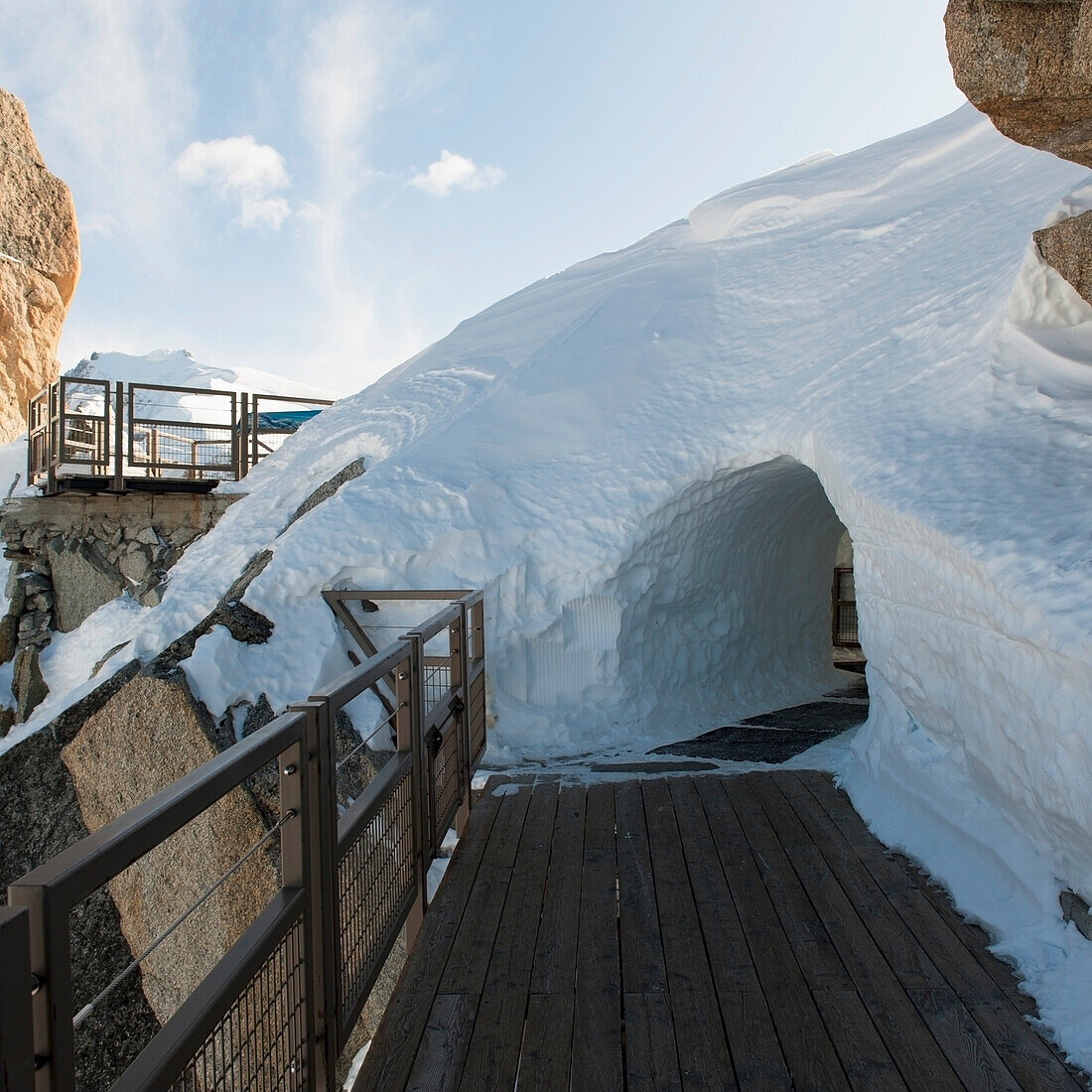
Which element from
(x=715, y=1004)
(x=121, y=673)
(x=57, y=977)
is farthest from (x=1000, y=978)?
(x=121, y=673)

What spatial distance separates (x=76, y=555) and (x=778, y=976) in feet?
45.8

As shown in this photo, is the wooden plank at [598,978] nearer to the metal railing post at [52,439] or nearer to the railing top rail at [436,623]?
the railing top rail at [436,623]

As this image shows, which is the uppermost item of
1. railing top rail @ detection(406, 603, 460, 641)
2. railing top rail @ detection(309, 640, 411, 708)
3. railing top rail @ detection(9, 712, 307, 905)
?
railing top rail @ detection(406, 603, 460, 641)

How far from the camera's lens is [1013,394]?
4.49 metres

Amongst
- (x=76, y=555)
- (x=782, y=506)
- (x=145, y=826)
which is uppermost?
(x=782, y=506)

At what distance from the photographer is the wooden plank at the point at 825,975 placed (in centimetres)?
236

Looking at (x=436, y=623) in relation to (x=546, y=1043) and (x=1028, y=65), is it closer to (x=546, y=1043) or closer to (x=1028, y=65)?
(x=546, y=1043)

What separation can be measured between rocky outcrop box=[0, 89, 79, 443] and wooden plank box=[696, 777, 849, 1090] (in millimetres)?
26363

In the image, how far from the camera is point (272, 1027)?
71.7 inches

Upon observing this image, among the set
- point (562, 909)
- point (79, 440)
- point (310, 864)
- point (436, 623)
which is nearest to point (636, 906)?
point (562, 909)

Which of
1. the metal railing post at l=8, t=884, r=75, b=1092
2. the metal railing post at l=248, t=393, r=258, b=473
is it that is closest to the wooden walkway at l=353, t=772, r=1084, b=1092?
the metal railing post at l=8, t=884, r=75, b=1092

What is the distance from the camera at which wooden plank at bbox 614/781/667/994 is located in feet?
9.45

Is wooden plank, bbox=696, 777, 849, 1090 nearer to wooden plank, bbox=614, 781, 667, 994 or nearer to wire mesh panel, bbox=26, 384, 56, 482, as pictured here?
wooden plank, bbox=614, 781, 667, 994

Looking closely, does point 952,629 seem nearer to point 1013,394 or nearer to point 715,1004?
point 1013,394
